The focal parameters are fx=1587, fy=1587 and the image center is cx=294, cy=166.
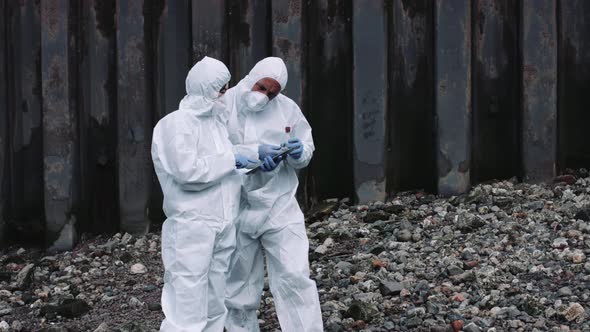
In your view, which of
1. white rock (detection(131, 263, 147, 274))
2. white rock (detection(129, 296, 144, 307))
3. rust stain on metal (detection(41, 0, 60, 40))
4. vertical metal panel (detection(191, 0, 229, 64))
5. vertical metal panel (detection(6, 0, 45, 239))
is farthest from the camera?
vertical metal panel (detection(6, 0, 45, 239))

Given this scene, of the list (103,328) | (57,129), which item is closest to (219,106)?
(103,328)

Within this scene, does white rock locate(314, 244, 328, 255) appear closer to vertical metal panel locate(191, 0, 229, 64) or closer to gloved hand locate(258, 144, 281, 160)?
vertical metal panel locate(191, 0, 229, 64)

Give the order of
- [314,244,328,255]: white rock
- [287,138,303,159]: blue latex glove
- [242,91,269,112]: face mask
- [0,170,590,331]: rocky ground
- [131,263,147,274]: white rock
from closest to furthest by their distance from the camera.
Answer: [287,138,303,159]: blue latex glove → [242,91,269,112]: face mask → [0,170,590,331]: rocky ground → [314,244,328,255]: white rock → [131,263,147,274]: white rock

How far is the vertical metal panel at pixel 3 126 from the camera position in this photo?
13.8 m

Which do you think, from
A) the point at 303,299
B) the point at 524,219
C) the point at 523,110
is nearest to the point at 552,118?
the point at 523,110

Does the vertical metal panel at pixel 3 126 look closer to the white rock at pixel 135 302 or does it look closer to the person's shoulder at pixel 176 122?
the white rock at pixel 135 302

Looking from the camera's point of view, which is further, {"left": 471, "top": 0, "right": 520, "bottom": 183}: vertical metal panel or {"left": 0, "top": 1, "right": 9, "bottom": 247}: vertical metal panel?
{"left": 0, "top": 1, "right": 9, "bottom": 247}: vertical metal panel

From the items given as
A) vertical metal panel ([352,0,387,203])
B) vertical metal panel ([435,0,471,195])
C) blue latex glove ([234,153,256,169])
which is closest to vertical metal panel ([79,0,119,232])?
vertical metal panel ([352,0,387,203])

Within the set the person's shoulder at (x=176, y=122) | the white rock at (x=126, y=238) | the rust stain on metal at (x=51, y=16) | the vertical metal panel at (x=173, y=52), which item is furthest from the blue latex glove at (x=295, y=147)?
the rust stain on metal at (x=51, y=16)

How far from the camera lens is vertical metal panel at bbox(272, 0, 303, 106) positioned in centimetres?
1331

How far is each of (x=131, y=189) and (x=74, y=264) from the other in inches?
33.4

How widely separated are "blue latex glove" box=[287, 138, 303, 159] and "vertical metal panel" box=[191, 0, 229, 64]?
11.6 ft

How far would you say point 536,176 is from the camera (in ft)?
44.0

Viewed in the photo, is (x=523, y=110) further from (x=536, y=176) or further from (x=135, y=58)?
(x=135, y=58)
